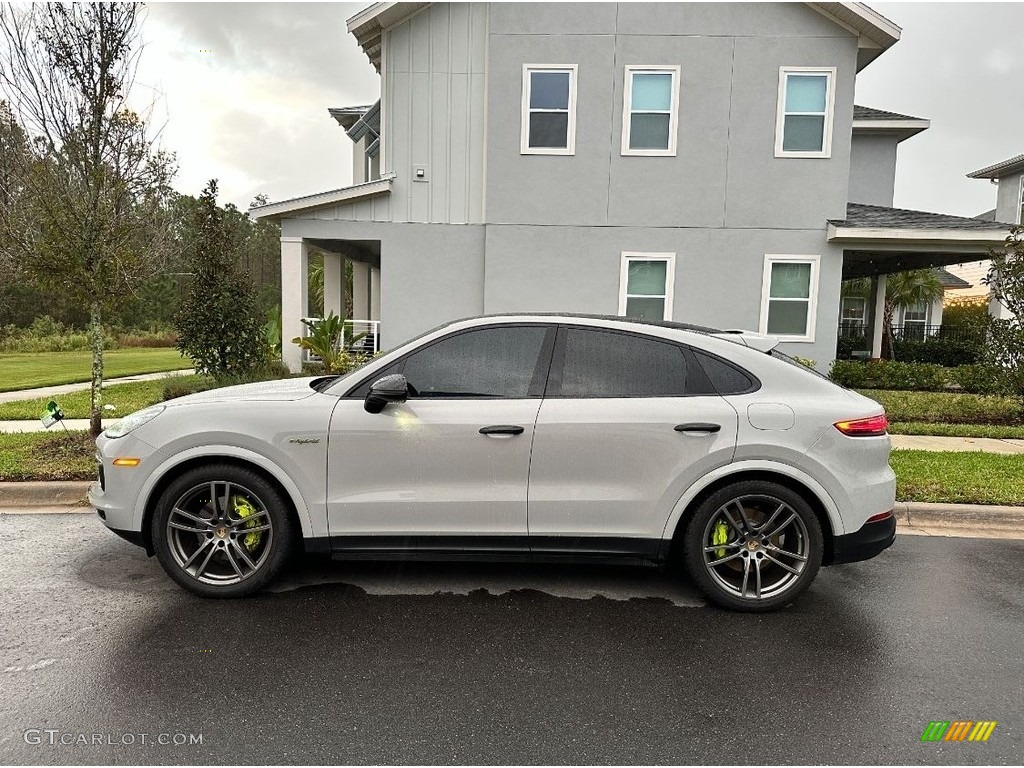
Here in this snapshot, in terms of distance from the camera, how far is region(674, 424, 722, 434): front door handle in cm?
379

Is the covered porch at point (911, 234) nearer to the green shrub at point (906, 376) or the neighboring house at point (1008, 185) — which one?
the green shrub at point (906, 376)

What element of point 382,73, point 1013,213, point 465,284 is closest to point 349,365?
point 465,284

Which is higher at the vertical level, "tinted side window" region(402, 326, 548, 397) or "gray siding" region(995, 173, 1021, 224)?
"gray siding" region(995, 173, 1021, 224)

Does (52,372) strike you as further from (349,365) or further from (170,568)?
(170,568)

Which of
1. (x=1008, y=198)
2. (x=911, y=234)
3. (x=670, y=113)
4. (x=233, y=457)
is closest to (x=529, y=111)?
(x=670, y=113)

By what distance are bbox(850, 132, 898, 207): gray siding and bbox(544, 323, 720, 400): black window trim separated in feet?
51.1

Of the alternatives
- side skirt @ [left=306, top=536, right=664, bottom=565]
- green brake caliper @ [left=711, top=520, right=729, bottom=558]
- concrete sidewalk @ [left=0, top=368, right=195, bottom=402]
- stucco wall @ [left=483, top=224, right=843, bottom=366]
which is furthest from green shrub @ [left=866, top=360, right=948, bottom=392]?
concrete sidewalk @ [left=0, top=368, right=195, bottom=402]

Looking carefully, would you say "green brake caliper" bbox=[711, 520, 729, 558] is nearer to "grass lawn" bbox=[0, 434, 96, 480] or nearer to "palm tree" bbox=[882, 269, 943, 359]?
"grass lawn" bbox=[0, 434, 96, 480]

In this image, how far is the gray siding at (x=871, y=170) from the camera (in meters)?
16.7

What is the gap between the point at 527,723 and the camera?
9.16ft

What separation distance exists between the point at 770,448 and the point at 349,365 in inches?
384

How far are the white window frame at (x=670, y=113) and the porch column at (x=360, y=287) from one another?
9968 millimetres

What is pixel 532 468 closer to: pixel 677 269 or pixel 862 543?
pixel 862 543

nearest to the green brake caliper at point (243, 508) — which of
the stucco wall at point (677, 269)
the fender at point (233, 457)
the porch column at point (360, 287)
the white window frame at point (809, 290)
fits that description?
the fender at point (233, 457)
